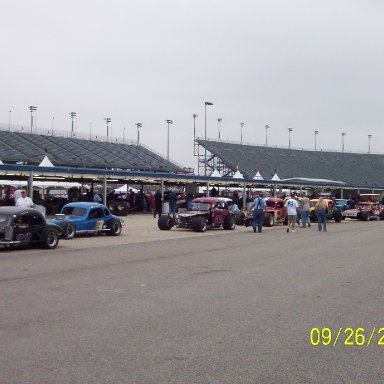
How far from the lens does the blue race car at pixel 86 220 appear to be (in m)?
19.8

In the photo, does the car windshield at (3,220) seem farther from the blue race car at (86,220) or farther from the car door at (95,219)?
the car door at (95,219)

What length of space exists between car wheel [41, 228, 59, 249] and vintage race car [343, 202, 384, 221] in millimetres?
24340

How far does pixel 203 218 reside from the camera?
2425 centimetres

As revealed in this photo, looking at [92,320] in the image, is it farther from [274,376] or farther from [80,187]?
[80,187]

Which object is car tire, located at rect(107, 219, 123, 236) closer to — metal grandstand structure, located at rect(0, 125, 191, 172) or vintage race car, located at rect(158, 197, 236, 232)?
vintage race car, located at rect(158, 197, 236, 232)

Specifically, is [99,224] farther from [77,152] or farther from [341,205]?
[77,152]

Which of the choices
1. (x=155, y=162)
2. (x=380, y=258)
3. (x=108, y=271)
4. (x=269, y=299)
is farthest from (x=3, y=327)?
(x=155, y=162)

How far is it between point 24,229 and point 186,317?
30.7 ft

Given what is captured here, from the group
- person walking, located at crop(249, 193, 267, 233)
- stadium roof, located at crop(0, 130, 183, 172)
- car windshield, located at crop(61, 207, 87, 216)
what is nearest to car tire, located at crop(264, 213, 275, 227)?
person walking, located at crop(249, 193, 267, 233)

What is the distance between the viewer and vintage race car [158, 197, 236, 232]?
79.1 feet

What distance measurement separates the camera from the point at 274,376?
507 cm

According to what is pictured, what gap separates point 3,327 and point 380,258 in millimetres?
10311
